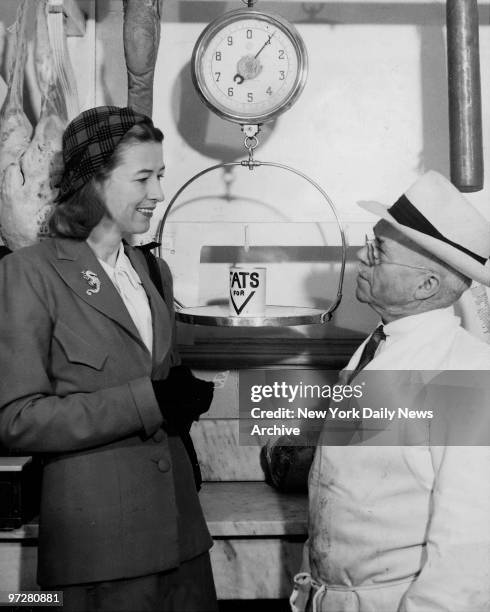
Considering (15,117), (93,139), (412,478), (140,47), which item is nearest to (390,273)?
(412,478)

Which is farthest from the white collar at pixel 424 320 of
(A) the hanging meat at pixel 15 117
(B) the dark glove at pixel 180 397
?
(A) the hanging meat at pixel 15 117

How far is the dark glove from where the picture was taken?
1.35m

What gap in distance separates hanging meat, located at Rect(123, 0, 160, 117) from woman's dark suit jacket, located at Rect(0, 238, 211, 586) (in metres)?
0.59

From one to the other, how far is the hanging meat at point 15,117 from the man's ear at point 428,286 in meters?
1.00

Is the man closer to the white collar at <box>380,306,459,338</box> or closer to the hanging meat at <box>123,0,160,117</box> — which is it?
the white collar at <box>380,306,459,338</box>

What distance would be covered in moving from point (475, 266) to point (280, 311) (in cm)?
59

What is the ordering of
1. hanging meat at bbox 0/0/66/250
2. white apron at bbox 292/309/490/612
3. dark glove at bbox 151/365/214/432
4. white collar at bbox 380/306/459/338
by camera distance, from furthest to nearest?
1. hanging meat at bbox 0/0/66/250
2. white collar at bbox 380/306/459/338
3. dark glove at bbox 151/365/214/432
4. white apron at bbox 292/309/490/612

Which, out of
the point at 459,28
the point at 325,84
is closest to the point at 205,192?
the point at 325,84

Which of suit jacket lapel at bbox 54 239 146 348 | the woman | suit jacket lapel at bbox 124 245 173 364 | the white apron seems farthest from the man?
suit jacket lapel at bbox 54 239 146 348

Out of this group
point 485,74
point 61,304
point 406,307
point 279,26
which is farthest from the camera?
point 485,74

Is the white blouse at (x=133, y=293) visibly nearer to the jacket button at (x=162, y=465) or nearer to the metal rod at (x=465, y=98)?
the jacket button at (x=162, y=465)

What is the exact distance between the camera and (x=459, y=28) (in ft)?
6.14

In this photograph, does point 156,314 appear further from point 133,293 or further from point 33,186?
point 33,186

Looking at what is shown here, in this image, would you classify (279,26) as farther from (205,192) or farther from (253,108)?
(205,192)
